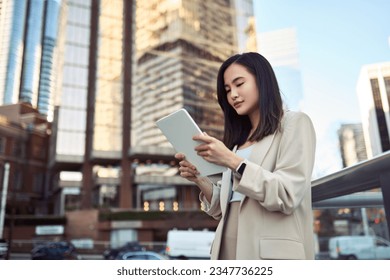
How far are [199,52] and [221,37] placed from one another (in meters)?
1.35

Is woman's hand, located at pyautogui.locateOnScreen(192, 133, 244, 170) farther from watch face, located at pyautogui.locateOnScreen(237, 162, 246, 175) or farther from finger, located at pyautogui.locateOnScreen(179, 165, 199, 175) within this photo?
finger, located at pyautogui.locateOnScreen(179, 165, 199, 175)

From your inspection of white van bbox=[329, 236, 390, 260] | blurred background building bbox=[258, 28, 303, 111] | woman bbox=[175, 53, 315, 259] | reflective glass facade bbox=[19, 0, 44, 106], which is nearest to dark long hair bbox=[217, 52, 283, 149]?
woman bbox=[175, 53, 315, 259]

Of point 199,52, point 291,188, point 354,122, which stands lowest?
point 291,188

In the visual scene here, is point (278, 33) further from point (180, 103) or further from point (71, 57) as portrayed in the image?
point (71, 57)

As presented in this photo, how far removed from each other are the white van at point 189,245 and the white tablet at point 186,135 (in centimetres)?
1162

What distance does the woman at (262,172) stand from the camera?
74 cm

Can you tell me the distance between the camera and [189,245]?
12.1 metres

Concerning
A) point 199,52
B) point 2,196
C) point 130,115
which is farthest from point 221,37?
point 2,196

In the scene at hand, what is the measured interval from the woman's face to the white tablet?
0.16 meters

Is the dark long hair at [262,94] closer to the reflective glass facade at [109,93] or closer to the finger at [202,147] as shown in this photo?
the finger at [202,147]

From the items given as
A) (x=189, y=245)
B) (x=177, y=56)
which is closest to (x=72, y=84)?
(x=177, y=56)

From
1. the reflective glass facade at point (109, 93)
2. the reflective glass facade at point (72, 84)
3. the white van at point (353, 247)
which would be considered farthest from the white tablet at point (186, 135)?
the reflective glass facade at point (72, 84)

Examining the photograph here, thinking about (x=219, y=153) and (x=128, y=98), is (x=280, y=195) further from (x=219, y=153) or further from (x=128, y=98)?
(x=128, y=98)
